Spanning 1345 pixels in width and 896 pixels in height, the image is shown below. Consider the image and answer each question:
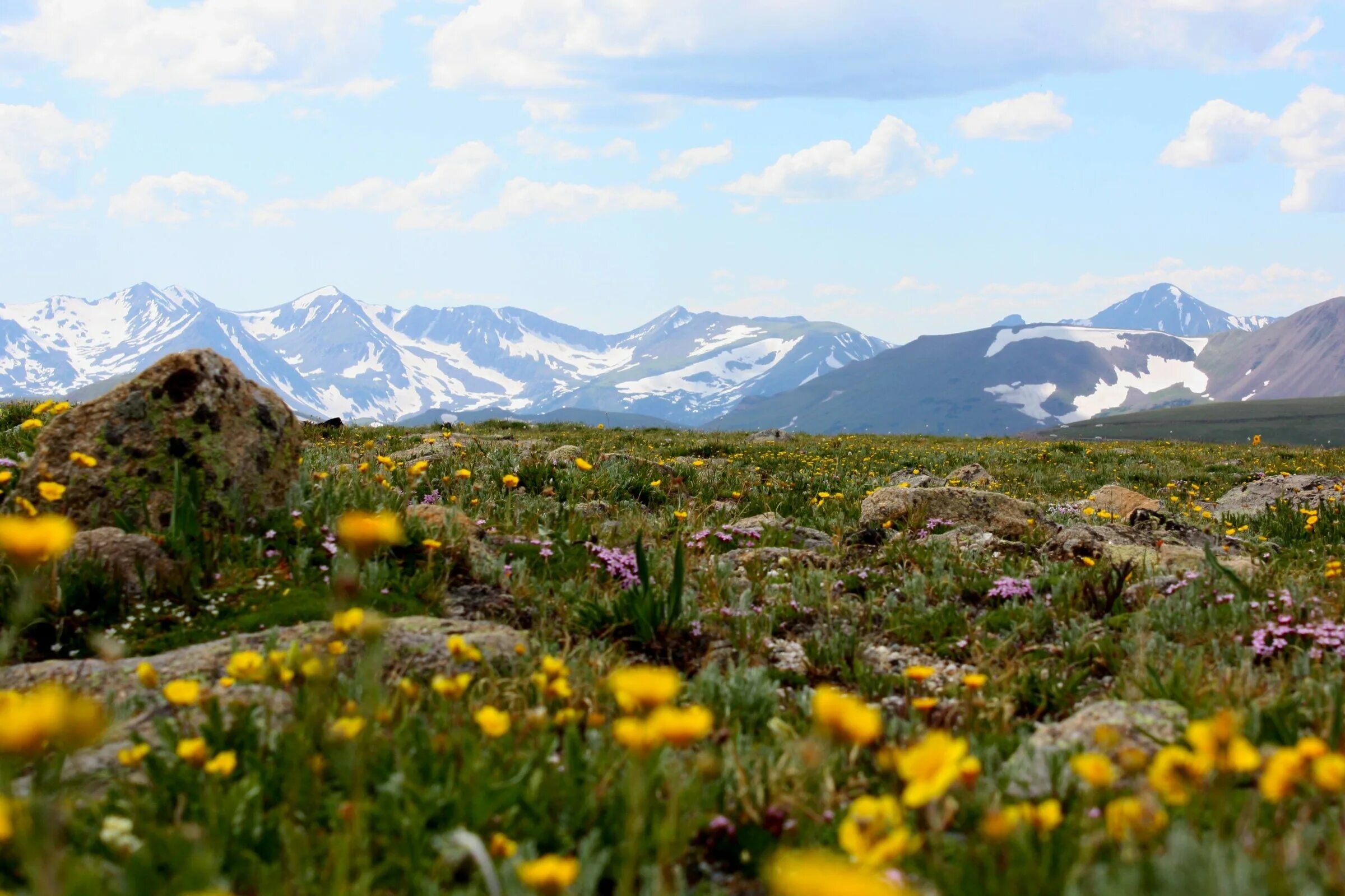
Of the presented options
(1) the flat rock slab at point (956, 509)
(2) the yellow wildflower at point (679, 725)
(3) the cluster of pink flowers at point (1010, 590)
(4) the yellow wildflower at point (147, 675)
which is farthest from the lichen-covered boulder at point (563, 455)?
(2) the yellow wildflower at point (679, 725)

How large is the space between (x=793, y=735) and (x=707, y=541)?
168 inches

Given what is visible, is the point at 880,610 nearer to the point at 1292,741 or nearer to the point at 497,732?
the point at 1292,741

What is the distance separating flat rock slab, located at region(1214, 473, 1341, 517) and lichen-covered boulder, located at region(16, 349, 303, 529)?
11168 mm

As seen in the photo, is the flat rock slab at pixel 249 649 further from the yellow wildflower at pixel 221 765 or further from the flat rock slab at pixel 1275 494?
the flat rock slab at pixel 1275 494

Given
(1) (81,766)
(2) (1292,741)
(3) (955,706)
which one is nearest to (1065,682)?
(3) (955,706)

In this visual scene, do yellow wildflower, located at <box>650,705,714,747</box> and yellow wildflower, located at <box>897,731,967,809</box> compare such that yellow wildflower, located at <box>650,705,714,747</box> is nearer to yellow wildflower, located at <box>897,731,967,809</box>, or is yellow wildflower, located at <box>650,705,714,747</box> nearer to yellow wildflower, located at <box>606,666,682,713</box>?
yellow wildflower, located at <box>606,666,682,713</box>

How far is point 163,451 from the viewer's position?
20.3 feet

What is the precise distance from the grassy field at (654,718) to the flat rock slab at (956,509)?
112 cm

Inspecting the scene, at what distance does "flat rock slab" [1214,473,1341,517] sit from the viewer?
12.3 m

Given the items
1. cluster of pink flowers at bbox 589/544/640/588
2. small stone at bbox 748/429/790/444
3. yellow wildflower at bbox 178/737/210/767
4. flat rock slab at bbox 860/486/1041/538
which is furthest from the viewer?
small stone at bbox 748/429/790/444

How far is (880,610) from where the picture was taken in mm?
6168

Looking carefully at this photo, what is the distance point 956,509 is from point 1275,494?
7526 mm

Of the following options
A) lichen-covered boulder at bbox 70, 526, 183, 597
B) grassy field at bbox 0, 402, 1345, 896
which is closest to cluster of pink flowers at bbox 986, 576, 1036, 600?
grassy field at bbox 0, 402, 1345, 896

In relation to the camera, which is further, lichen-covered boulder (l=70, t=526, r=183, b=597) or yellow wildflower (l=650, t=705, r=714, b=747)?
lichen-covered boulder (l=70, t=526, r=183, b=597)
